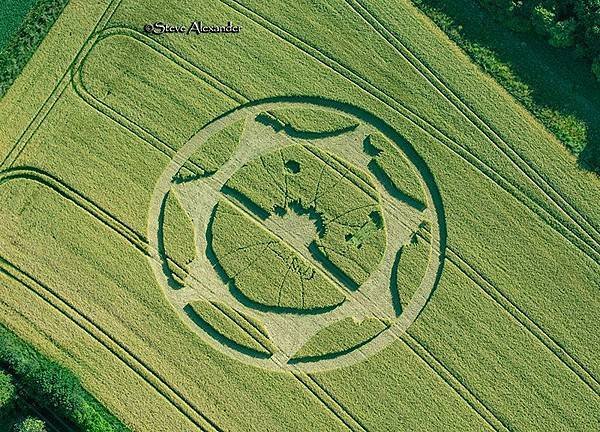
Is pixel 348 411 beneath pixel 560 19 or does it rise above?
beneath

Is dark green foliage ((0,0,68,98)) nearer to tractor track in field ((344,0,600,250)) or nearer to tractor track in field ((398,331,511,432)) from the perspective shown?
tractor track in field ((344,0,600,250))

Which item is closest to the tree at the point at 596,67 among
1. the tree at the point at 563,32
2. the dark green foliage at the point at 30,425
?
the tree at the point at 563,32

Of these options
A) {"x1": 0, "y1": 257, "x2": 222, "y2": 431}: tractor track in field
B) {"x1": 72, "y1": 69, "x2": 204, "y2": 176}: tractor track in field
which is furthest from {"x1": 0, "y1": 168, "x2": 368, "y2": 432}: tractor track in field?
{"x1": 72, "y1": 69, "x2": 204, "y2": 176}: tractor track in field

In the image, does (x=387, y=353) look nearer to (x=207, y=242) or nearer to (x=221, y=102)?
(x=207, y=242)

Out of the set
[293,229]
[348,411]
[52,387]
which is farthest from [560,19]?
[52,387]

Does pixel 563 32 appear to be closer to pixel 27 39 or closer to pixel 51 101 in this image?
pixel 51 101

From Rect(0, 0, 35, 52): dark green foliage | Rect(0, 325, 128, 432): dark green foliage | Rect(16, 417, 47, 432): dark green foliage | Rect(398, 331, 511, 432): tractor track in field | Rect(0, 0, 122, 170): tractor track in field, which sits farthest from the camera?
Rect(0, 0, 35, 52): dark green foliage

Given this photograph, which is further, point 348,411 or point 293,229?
point 293,229
